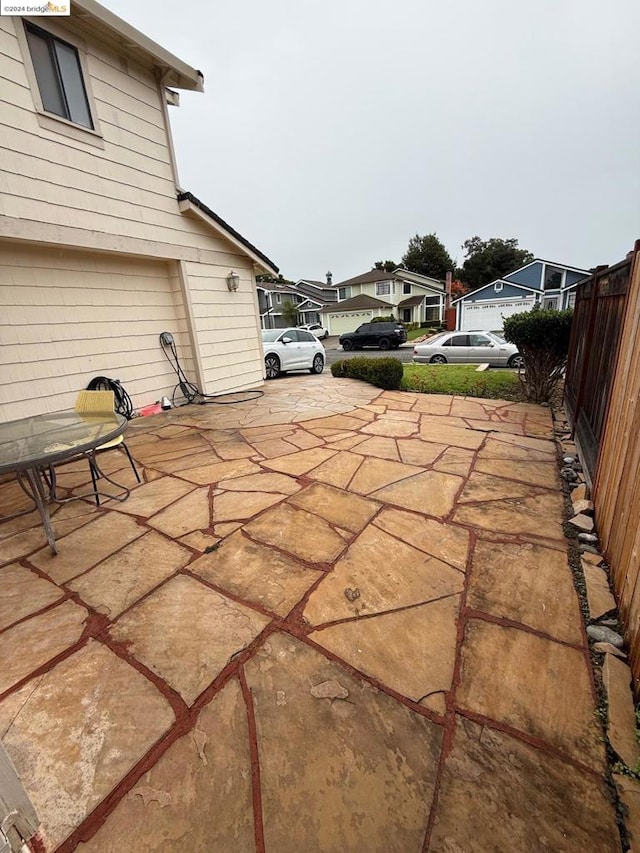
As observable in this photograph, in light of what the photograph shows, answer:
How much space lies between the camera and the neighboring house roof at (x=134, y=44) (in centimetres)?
404

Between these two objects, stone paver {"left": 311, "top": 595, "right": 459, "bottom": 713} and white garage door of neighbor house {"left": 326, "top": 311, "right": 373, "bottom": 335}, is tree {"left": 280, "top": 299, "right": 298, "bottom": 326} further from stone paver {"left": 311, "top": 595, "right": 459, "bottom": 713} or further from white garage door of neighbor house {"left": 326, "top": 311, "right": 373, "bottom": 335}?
stone paver {"left": 311, "top": 595, "right": 459, "bottom": 713}

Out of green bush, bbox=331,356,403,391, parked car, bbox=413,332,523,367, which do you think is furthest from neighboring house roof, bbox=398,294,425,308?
green bush, bbox=331,356,403,391

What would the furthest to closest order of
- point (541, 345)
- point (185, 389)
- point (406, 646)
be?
point (185, 389) → point (541, 345) → point (406, 646)

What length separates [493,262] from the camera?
4116 centimetres

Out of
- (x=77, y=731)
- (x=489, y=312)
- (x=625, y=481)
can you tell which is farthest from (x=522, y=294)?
(x=77, y=731)

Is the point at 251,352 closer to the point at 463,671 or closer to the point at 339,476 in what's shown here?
the point at 339,476

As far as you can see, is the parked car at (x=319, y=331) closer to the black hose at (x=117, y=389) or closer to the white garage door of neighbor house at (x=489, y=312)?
the white garage door of neighbor house at (x=489, y=312)

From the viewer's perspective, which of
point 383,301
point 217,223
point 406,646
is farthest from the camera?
point 383,301

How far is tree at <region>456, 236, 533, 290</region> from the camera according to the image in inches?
1599

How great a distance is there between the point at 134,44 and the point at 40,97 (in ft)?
5.28

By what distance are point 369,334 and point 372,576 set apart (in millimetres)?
18800

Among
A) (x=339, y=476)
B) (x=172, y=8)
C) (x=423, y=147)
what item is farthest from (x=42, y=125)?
(x=423, y=147)

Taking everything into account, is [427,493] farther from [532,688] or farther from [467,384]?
[467,384]

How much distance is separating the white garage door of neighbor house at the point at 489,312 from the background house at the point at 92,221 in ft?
75.0
